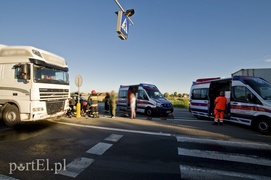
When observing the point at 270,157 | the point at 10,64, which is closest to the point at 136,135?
the point at 270,157

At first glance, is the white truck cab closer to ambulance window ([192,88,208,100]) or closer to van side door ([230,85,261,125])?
van side door ([230,85,261,125])

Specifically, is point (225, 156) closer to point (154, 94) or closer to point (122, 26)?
point (122, 26)

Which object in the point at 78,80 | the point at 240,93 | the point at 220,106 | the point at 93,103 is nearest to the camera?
the point at 240,93

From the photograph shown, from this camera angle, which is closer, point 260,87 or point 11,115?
point 11,115

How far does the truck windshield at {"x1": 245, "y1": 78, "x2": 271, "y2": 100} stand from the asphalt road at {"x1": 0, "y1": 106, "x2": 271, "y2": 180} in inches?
86.0

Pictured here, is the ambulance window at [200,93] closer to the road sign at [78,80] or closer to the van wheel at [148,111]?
the van wheel at [148,111]

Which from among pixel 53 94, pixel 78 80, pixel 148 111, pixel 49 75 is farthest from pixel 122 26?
pixel 148 111

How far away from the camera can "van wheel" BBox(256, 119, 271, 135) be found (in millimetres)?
7880

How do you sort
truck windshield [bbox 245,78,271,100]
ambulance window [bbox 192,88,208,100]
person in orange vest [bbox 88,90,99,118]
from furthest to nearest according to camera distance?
ambulance window [bbox 192,88,208,100] < person in orange vest [bbox 88,90,99,118] < truck windshield [bbox 245,78,271,100]

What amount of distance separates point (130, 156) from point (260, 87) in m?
7.72

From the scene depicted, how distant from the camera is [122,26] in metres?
8.15

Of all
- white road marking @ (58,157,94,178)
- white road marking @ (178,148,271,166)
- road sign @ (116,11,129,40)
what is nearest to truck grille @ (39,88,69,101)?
road sign @ (116,11,129,40)

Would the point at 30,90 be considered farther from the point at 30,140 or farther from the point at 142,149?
the point at 142,149

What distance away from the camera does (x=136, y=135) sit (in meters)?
7.20
